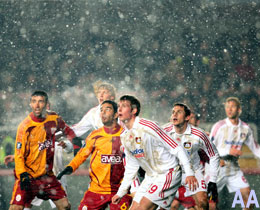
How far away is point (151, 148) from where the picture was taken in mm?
4598

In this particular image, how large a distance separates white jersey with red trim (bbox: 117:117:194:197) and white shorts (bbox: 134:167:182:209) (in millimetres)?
51

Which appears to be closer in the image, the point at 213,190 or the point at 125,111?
the point at 125,111

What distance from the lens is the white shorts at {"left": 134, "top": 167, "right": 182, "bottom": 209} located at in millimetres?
4603

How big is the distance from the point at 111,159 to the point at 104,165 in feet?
0.32

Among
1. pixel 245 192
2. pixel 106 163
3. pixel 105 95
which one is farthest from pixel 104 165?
pixel 245 192

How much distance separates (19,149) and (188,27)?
11.9 metres

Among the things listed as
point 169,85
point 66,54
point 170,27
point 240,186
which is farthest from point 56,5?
point 240,186

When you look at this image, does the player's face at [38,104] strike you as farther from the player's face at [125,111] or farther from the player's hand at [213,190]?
the player's hand at [213,190]

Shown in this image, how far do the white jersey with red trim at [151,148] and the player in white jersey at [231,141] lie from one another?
2.86m

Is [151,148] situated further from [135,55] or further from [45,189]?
[135,55]

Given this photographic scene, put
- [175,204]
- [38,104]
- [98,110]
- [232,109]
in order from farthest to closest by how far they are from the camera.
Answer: [232,109]
[98,110]
[175,204]
[38,104]

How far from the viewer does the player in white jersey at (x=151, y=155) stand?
14.9ft

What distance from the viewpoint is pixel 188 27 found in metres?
16.7

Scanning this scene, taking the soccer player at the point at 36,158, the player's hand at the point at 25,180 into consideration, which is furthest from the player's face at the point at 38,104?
the player's hand at the point at 25,180
